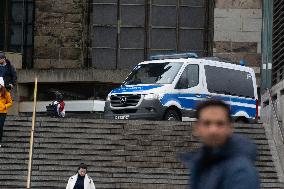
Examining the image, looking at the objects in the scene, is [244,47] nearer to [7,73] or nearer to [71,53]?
[71,53]

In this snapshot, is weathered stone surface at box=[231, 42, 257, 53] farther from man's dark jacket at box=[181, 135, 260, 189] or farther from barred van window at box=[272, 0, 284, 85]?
man's dark jacket at box=[181, 135, 260, 189]

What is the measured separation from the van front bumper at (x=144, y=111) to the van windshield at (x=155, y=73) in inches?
26.2

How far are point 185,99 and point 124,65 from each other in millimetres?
12891

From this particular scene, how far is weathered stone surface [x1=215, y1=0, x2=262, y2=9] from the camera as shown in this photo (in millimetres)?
31906

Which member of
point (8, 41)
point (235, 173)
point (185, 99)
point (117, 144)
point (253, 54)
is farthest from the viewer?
point (8, 41)

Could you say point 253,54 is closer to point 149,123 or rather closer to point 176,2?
point 176,2

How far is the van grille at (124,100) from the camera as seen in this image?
2055cm

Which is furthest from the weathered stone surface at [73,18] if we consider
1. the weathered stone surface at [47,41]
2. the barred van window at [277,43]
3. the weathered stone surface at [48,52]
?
the barred van window at [277,43]

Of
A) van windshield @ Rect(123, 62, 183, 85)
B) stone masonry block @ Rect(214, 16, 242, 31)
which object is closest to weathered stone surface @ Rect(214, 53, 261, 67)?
stone masonry block @ Rect(214, 16, 242, 31)

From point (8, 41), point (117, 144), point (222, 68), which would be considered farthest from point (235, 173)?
point (8, 41)

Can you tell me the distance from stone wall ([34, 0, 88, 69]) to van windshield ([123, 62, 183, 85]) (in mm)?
11703

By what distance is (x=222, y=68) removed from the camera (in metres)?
22.1

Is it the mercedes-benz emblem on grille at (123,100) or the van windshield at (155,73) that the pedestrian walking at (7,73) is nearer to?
the mercedes-benz emblem on grille at (123,100)

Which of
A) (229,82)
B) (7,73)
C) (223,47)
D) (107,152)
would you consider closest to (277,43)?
(229,82)
